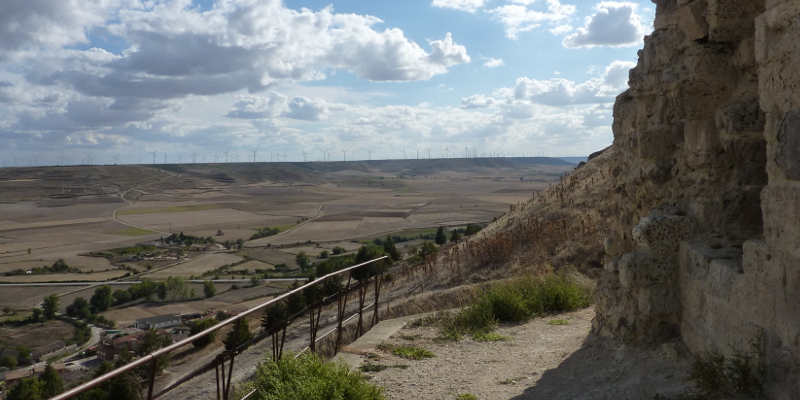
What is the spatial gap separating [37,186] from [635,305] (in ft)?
505

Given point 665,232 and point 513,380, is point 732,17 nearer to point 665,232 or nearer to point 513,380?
point 665,232

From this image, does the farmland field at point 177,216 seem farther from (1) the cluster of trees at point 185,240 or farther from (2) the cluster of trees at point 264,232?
(1) the cluster of trees at point 185,240

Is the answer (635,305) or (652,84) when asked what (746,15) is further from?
(635,305)

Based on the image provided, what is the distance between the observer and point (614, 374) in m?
5.02

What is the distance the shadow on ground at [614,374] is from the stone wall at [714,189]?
7.3 inches

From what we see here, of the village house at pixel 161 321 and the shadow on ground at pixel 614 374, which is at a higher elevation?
the shadow on ground at pixel 614 374

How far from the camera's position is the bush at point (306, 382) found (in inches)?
168

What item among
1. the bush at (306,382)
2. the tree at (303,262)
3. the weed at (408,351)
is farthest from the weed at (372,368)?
the tree at (303,262)

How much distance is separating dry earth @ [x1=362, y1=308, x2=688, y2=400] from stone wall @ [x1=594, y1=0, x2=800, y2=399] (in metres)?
0.29

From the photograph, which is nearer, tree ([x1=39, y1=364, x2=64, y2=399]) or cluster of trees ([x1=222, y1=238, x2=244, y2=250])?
tree ([x1=39, y1=364, x2=64, y2=399])

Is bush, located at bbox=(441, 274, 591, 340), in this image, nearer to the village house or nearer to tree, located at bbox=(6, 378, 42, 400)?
tree, located at bbox=(6, 378, 42, 400)

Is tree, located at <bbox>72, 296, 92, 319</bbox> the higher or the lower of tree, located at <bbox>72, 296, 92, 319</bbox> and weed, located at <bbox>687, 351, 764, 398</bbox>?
the lower

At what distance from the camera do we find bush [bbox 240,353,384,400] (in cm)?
427

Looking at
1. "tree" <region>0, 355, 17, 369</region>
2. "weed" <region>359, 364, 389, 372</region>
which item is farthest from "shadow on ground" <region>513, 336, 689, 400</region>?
"tree" <region>0, 355, 17, 369</region>
